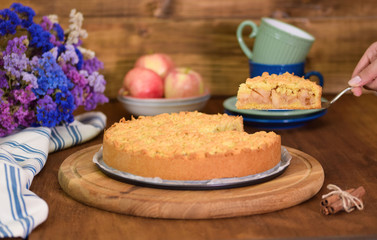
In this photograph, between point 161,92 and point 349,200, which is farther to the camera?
point 161,92

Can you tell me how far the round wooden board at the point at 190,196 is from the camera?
Result: 1.15m

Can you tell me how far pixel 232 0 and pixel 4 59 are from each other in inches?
48.1

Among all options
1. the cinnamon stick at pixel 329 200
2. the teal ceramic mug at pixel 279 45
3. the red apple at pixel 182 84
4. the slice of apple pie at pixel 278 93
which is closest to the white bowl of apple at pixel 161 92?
the red apple at pixel 182 84

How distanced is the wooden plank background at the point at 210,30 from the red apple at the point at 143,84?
0.35 meters

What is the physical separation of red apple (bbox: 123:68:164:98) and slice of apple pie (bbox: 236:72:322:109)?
1.91 ft

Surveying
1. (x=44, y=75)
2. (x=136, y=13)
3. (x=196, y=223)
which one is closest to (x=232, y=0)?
(x=136, y=13)

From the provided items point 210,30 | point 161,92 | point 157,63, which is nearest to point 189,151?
point 161,92

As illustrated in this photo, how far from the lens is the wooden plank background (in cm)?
248

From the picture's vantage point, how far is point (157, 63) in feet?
7.46

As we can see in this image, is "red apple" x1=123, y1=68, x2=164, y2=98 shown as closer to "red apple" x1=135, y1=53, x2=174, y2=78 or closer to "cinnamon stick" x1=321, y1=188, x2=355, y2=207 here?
"red apple" x1=135, y1=53, x2=174, y2=78

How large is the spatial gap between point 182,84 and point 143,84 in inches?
6.0

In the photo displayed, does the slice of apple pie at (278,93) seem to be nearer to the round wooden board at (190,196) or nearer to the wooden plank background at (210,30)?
the round wooden board at (190,196)

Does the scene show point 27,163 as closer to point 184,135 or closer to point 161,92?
point 184,135

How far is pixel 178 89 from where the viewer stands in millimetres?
2146
